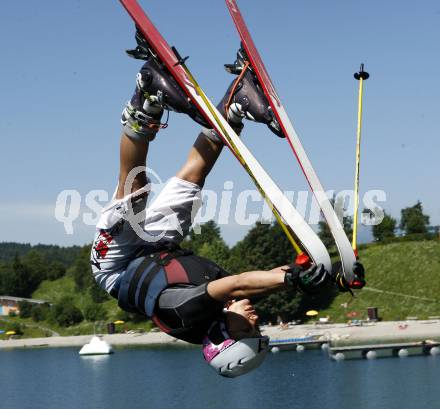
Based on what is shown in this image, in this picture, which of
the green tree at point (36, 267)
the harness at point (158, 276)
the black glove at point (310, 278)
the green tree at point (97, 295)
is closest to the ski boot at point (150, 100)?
the harness at point (158, 276)

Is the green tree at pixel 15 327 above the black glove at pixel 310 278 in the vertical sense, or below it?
below

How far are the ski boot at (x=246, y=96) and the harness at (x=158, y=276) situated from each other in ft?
5.00

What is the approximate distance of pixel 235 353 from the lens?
24.2 feet

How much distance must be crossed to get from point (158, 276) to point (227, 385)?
48.5 meters

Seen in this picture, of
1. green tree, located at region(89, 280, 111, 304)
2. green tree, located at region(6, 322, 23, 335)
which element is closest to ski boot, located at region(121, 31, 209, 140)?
green tree, located at region(89, 280, 111, 304)

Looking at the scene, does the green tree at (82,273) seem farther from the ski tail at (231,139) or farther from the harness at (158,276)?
the ski tail at (231,139)

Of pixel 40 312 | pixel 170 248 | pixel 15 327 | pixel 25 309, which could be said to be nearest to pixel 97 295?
pixel 40 312

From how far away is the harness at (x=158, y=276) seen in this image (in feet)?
24.5

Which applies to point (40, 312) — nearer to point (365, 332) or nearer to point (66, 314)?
point (66, 314)

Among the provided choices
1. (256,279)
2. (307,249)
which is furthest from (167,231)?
(307,249)

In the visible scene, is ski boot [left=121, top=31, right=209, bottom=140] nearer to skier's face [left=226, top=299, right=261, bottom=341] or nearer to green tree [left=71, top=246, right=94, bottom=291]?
skier's face [left=226, top=299, right=261, bottom=341]

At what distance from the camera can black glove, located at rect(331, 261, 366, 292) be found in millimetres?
5922

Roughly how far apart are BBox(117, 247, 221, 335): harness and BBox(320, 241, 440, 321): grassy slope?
64149 millimetres

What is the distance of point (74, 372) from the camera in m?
69.8
